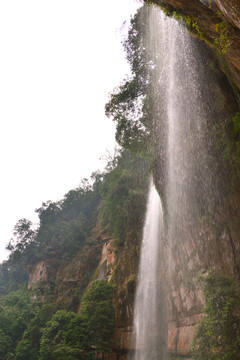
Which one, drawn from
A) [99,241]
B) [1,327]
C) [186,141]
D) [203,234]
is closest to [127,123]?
[186,141]

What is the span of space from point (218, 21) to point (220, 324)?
7618 mm

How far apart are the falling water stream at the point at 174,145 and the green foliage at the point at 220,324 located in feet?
10.4

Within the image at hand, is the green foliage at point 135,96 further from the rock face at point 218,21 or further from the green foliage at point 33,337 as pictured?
the green foliage at point 33,337

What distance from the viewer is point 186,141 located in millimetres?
10172

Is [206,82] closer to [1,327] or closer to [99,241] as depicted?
[99,241]

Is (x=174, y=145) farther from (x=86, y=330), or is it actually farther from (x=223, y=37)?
(x=86, y=330)

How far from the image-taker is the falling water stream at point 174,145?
9.36 m

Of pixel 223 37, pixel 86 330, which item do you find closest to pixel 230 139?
pixel 223 37

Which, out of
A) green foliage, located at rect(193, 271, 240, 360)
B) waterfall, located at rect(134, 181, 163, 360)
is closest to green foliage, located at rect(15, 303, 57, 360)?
waterfall, located at rect(134, 181, 163, 360)

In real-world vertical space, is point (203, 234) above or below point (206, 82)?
below

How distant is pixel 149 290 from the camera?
1531cm

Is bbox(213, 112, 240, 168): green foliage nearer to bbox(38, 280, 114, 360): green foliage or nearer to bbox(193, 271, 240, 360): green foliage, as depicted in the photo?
bbox(193, 271, 240, 360): green foliage

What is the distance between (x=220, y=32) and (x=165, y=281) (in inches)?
493

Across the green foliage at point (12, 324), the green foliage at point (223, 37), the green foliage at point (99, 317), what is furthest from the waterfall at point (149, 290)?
the green foliage at point (12, 324)
